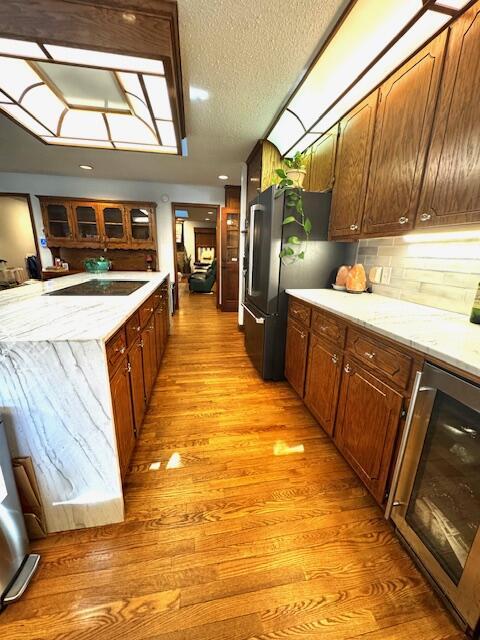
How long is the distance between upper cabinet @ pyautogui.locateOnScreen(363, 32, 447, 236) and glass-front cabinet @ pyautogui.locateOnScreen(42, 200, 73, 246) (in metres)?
4.93

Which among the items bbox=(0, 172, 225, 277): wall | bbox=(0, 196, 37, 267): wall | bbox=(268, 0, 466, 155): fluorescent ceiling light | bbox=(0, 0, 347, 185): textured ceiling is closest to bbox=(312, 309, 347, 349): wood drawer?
bbox=(268, 0, 466, 155): fluorescent ceiling light

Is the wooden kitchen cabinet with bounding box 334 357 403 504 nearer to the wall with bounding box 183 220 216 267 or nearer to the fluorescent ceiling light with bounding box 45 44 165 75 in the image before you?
the fluorescent ceiling light with bounding box 45 44 165 75

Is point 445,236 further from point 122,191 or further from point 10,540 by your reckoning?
point 122,191

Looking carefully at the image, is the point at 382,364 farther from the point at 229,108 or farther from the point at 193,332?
the point at 193,332

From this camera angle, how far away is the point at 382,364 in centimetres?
121

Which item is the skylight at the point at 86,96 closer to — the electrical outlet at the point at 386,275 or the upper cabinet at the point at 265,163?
the upper cabinet at the point at 265,163

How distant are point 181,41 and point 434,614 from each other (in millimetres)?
2942

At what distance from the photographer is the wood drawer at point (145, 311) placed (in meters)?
1.91

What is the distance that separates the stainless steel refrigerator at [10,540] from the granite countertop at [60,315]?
0.36m

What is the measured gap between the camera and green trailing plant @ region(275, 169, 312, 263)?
212 centimetres

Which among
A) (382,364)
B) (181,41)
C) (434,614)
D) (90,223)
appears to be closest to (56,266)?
(90,223)

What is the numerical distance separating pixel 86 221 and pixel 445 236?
5.24 meters

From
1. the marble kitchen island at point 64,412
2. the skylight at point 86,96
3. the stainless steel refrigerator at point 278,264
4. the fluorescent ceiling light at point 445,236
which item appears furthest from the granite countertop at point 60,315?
the fluorescent ceiling light at point 445,236

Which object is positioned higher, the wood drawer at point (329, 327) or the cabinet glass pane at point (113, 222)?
the cabinet glass pane at point (113, 222)
